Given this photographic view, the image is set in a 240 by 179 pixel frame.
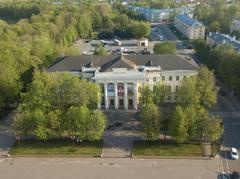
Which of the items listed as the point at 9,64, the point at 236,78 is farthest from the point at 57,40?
the point at 236,78

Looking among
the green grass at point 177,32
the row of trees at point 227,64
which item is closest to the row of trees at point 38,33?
the green grass at point 177,32

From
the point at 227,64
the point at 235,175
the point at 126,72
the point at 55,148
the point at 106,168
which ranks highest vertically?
the point at 126,72

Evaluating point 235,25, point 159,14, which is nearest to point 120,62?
point 235,25

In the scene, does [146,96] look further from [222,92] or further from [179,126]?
[222,92]

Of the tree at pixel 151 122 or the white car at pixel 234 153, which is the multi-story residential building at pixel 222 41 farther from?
the tree at pixel 151 122

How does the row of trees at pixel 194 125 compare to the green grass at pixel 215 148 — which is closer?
the row of trees at pixel 194 125

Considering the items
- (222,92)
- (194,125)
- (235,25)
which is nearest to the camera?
(194,125)
